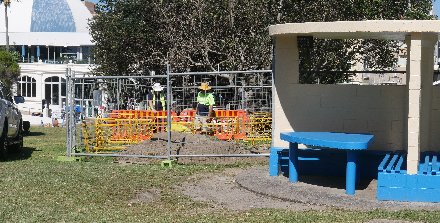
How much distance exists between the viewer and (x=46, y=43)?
7625 cm

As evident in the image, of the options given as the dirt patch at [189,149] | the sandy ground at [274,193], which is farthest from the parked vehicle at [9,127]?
the sandy ground at [274,193]

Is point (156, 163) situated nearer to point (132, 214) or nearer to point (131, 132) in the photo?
point (131, 132)

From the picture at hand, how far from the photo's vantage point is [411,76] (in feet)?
36.7

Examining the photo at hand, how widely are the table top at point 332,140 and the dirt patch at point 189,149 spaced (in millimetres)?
4313

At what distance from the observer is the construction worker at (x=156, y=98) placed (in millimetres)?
23406

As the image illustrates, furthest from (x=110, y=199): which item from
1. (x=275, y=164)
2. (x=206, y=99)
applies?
(x=206, y=99)

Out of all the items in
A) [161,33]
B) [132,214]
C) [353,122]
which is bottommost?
[132,214]

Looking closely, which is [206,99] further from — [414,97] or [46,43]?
[46,43]

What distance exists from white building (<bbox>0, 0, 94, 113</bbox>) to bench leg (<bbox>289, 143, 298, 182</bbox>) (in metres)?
51.7

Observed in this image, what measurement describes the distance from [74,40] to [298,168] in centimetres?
6495

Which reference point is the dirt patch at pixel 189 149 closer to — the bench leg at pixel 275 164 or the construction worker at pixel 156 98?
the bench leg at pixel 275 164

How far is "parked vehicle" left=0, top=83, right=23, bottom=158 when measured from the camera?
17.9m

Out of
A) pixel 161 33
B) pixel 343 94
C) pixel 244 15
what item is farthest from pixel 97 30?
pixel 343 94

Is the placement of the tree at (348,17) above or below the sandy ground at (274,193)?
above
